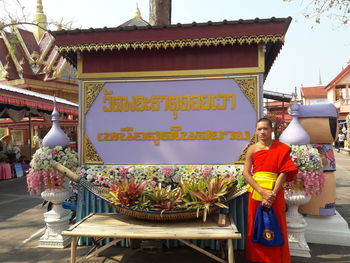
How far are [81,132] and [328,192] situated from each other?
4445 mm

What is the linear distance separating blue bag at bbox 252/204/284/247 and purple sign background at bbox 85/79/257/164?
4.22 feet

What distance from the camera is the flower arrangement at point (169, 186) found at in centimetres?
381

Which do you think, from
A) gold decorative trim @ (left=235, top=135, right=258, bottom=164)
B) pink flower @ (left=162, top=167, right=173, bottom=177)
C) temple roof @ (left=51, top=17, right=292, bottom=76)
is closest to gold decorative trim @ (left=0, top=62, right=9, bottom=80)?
temple roof @ (left=51, top=17, right=292, bottom=76)

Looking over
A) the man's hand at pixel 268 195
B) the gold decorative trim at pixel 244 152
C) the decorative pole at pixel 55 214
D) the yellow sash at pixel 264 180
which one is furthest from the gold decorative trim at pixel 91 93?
the man's hand at pixel 268 195

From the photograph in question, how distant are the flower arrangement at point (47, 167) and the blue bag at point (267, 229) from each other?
3.10 meters

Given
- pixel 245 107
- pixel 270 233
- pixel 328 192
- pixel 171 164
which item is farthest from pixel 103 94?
pixel 328 192

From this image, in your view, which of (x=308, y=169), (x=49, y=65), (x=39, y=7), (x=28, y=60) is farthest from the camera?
(x=39, y=7)

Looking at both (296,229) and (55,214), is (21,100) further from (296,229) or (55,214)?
(296,229)

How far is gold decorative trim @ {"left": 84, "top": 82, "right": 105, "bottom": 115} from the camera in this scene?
5094 mm

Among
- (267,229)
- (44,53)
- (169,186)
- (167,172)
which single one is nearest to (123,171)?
(167,172)

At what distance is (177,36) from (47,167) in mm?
2942

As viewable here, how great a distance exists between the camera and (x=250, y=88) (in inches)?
189

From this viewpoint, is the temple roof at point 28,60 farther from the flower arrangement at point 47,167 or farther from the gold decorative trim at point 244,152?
the gold decorative trim at point 244,152

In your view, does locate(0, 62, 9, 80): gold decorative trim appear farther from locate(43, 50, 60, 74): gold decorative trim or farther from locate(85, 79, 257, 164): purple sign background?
locate(85, 79, 257, 164): purple sign background
